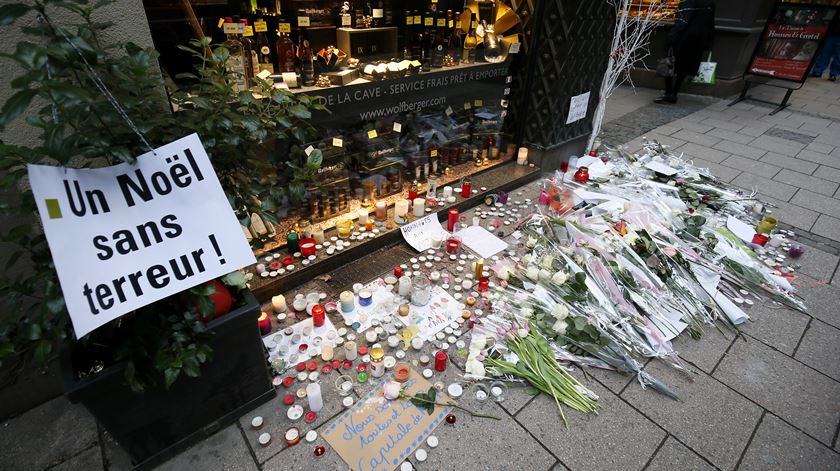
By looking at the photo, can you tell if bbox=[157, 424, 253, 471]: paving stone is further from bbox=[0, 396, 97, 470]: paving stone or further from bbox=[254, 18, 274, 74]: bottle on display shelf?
bbox=[254, 18, 274, 74]: bottle on display shelf

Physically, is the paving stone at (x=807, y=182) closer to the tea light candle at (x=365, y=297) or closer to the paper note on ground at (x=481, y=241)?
the paper note on ground at (x=481, y=241)

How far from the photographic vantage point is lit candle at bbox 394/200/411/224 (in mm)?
3477

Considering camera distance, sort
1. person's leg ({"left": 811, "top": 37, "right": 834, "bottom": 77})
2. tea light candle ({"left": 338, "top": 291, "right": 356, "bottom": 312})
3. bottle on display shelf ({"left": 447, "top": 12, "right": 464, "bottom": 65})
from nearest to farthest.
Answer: tea light candle ({"left": 338, "top": 291, "right": 356, "bottom": 312})
bottle on display shelf ({"left": 447, "top": 12, "right": 464, "bottom": 65})
person's leg ({"left": 811, "top": 37, "right": 834, "bottom": 77})

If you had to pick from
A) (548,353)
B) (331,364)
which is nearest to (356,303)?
(331,364)

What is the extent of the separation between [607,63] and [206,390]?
4922 mm

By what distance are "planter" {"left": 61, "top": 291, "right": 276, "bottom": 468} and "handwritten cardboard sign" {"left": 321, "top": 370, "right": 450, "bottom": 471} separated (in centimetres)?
49

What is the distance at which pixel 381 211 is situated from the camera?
345 centimetres

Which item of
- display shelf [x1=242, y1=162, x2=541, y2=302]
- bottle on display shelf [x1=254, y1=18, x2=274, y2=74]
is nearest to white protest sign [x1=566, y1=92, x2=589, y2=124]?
display shelf [x1=242, y1=162, x2=541, y2=302]

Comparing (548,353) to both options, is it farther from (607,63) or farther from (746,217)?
(607,63)

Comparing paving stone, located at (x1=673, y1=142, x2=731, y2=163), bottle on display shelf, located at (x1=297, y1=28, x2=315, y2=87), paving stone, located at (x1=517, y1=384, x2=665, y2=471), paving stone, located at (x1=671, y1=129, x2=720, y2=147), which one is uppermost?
bottle on display shelf, located at (x1=297, y1=28, x2=315, y2=87)

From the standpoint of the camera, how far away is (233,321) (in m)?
1.75

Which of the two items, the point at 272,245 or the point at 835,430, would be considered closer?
the point at 835,430

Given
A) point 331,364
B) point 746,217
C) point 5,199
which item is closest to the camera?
point 5,199

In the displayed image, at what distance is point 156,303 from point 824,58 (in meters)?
14.8
